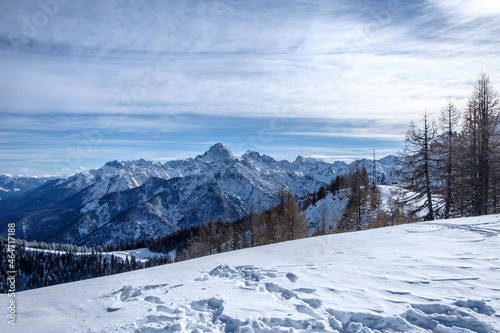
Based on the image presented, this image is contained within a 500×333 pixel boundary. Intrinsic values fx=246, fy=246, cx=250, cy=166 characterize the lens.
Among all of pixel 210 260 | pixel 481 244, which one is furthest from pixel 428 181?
pixel 210 260

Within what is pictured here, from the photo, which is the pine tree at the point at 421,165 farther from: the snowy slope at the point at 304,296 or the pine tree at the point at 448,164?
the snowy slope at the point at 304,296

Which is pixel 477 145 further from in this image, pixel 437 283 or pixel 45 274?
pixel 45 274

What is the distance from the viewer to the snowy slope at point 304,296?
15.6 feet

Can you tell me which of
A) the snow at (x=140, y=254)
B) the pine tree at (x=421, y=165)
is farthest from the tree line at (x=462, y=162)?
the snow at (x=140, y=254)

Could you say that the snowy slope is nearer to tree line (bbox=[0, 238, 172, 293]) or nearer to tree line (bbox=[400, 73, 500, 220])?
tree line (bbox=[400, 73, 500, 220])

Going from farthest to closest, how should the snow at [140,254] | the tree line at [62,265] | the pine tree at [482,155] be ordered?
1. the snow at [140,254]
2. the tree line at [62,265]
3. the pine tree at [482,155]

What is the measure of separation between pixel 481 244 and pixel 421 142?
15.8 m

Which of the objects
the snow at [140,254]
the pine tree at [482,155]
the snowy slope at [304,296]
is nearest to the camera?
the snowy slope at [304,296]

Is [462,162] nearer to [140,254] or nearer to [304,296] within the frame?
[304,296]

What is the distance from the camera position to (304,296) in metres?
5.75

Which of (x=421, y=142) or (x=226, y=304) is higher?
(x=421, y=142)

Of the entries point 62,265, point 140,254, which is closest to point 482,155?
point 140,254

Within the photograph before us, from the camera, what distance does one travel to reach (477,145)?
804 inches

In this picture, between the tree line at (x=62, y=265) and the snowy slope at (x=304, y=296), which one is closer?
the snowy slope at (x=304, y=296)
